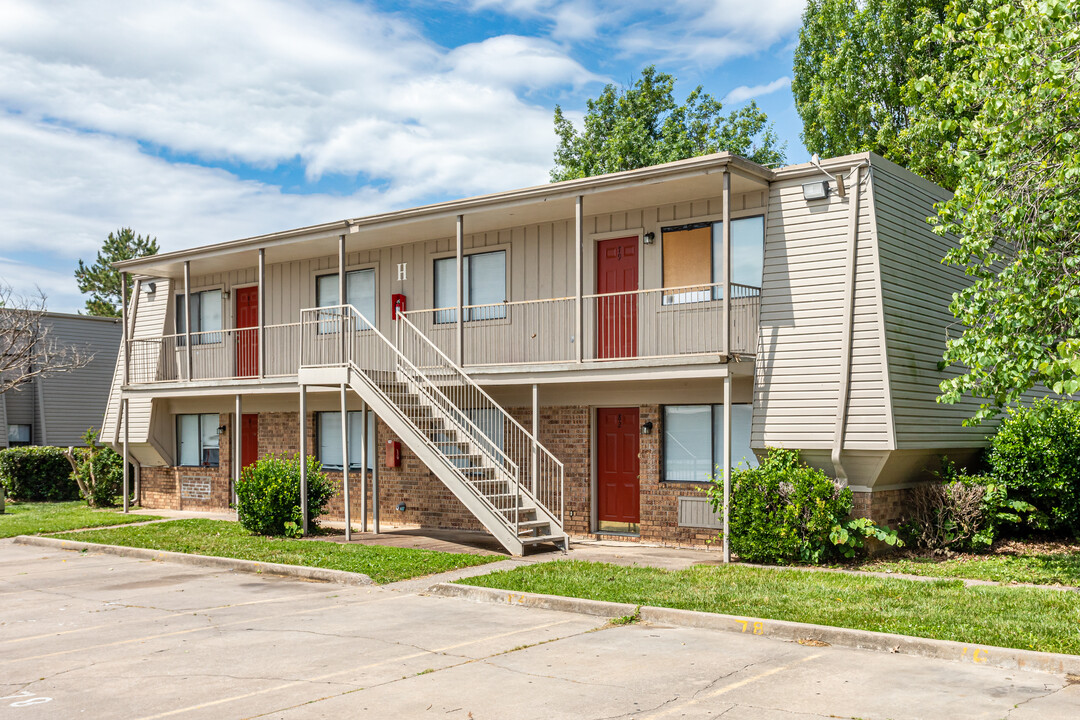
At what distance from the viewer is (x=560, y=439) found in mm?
16328

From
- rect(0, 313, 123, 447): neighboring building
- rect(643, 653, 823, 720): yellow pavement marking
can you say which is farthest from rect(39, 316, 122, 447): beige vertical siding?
rect(643, 653, 823, 720): yellow pavement marking

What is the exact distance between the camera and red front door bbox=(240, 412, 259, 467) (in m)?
21.4

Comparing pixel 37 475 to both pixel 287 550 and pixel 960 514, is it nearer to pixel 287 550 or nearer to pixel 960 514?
pixel 287 550

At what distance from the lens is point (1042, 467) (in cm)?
1358

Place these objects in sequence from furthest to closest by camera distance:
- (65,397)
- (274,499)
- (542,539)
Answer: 1. (65,397)
2. (274,499)
3. (542,539)

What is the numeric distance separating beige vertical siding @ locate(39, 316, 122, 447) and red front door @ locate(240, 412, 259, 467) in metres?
13.8

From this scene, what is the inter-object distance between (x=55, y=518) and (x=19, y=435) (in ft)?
45.9

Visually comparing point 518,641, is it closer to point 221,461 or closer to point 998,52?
point 998,52

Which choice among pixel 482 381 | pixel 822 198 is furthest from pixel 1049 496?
pixel 482 381

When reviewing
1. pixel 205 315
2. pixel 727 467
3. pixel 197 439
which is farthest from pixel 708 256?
pixel 197 439

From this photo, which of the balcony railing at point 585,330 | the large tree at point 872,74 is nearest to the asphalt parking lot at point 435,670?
the balcony railing at point 585,330

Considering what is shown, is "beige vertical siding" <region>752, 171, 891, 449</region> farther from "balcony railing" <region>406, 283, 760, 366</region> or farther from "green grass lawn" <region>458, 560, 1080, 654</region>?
"green grass lawn" <region>458, 560, 1080, 654</region>

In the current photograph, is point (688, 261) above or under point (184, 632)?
above

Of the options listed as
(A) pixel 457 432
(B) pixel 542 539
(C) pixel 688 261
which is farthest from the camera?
(A) pixel 457 432
